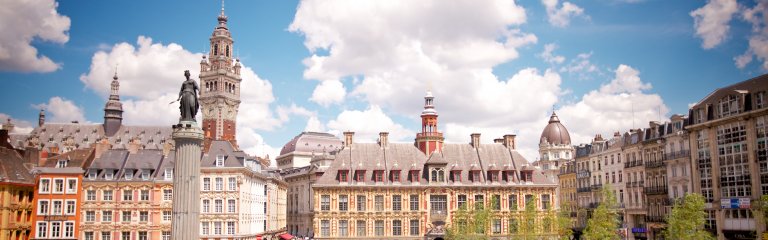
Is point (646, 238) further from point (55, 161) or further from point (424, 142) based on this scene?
point (55, 161)

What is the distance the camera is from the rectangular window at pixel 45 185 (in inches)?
2655

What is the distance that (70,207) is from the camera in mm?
68438

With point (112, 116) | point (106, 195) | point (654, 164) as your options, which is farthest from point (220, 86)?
point (654, 164)

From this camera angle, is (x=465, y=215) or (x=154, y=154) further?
(x=154, y=154)

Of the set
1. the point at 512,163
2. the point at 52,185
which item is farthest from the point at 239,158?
the point at 512,163

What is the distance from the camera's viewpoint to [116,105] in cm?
10800

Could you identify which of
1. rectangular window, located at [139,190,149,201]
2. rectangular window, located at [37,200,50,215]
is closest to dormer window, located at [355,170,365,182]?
rectangular window, located at [139,190,149,201]

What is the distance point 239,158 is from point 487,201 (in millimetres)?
26888

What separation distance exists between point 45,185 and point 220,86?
6316 cm

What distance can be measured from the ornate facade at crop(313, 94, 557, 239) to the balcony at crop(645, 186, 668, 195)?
11133 millimetres

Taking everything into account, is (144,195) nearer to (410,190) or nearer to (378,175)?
(378,175)

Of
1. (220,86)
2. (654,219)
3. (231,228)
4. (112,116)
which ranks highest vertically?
(220,86)

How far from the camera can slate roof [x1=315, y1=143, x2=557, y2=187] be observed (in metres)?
71.2

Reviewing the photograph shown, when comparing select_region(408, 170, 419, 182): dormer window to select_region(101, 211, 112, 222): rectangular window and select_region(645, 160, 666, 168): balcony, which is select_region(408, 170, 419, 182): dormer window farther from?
select_region(101, 211, 112, 222): rectangular window
